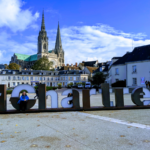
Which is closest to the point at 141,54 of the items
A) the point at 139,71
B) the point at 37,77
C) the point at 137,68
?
the point at 137,68

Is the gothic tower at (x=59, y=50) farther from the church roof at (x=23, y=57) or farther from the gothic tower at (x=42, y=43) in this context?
the church roof at (x=23, y=57)

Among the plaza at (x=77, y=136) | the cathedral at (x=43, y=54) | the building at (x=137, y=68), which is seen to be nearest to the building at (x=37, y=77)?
the building at (x=137, y=68)

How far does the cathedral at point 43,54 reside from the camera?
14575 cm

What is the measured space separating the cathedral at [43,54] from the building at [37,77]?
63.8 m

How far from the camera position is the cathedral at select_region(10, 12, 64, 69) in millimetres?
145750

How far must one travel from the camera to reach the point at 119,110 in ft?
40.0

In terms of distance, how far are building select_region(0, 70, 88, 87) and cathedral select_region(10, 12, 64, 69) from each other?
209 ft

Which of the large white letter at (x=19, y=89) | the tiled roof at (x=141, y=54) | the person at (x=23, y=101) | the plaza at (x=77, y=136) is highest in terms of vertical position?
the tiled roof at (x=141, y=54)

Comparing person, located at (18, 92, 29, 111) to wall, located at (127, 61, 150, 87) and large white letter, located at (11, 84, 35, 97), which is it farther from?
wall, located at (127, 61, 150, 87)

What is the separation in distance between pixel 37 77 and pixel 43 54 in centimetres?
7002

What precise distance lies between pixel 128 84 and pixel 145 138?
3104cm

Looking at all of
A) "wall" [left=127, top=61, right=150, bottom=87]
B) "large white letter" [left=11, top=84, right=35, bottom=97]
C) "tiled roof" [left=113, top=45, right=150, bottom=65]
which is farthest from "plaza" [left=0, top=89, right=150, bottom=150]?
"tiled roof" [left=113, top=45, right=150, bottom=65]

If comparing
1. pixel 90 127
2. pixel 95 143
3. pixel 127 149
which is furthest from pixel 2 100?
pixel 127 149

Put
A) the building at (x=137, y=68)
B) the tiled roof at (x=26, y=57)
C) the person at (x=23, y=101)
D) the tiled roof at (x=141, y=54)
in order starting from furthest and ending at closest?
the tiled roof at (x=26, y=57) → the tiled roof at (x=141, y=54) → the building at (x=137, y=68) → the person at (x=23, y=101)
